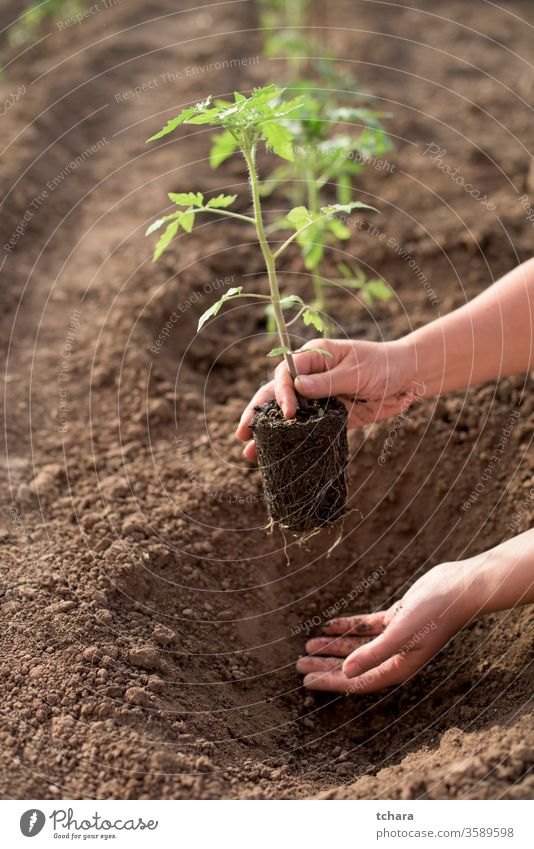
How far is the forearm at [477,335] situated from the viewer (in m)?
2.32

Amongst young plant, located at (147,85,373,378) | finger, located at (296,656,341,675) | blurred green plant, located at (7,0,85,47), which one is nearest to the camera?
young plant, located at (147,85,373,378)

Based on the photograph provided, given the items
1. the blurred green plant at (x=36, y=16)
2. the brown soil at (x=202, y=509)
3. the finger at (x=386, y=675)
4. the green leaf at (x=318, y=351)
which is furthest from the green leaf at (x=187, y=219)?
the blurred green plant at (x=36, y=16)

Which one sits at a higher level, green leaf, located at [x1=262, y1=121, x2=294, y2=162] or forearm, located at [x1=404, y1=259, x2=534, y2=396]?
green leaf, located at [x1=262, y1=121, x2=294, y2=162]

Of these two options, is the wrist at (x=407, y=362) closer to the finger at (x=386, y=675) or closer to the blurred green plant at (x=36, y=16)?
the finger at (x=386, y=675)

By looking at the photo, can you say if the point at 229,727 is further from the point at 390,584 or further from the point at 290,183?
the point at 290,183

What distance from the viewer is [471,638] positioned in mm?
2318

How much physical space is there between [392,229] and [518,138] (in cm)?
145

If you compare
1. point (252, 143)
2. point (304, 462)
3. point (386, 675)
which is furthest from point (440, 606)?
point (252, 143)

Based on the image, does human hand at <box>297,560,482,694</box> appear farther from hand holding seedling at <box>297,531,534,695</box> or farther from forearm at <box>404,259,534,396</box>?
forearm at <box>404,259,534,396</box>

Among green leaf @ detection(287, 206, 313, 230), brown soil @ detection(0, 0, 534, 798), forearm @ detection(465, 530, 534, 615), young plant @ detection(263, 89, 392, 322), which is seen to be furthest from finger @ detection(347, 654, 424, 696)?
young plant @ detection(263, 89, 392, 322)

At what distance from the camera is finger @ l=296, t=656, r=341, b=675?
2295 mm

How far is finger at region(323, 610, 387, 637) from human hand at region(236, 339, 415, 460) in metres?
0.57

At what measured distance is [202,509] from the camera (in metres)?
2.64
